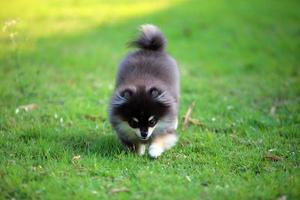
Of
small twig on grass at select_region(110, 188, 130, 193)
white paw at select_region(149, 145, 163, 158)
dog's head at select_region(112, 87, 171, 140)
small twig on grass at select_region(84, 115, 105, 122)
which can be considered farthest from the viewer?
small twig on grass at select_region(84, 115, 105, 122)

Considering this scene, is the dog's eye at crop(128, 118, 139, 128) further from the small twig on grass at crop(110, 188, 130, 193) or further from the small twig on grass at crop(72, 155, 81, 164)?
the small twig on grass at crop(110, 188, 130, 193)

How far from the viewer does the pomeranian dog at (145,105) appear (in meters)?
5.25

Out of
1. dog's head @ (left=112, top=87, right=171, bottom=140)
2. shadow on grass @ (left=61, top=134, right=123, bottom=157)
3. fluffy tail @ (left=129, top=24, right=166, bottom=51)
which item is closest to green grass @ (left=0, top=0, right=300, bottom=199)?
shadow on grass @ (left=61, top=134, right=123, bottom=157)

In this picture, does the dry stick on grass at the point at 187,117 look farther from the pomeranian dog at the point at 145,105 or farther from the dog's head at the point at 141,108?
the dog's head at the point at 141,108

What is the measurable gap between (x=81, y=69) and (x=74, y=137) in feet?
14.6

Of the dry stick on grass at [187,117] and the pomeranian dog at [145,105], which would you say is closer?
the pomeranian dog at [145,105]

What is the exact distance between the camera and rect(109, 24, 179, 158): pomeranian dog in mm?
5246

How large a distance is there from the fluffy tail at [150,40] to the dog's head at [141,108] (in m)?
1.38

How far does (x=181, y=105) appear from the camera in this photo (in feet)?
25.7

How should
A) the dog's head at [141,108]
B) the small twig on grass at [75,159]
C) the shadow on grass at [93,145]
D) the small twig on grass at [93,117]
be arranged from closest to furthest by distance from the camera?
1. the small twig on grass at [75,159]
2. the dog's head at [141,108]
3. the shadow on grass at [93,145]
4. the small twig on grass at [93,117]

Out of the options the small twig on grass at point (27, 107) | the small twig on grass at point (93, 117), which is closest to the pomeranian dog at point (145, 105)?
the small twig on grass at point (93, 117)

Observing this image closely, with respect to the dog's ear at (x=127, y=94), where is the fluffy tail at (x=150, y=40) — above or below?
above

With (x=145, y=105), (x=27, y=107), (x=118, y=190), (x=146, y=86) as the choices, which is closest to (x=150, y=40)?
(x=146, y=86)

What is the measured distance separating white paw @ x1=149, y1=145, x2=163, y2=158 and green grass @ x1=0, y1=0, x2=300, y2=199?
0.09 meters
